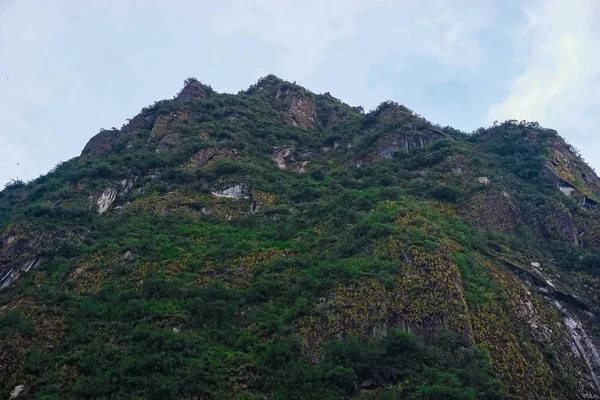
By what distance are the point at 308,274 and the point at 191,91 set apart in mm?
36156

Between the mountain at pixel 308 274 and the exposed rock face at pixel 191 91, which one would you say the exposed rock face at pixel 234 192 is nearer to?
the mountain at pixel 308 274

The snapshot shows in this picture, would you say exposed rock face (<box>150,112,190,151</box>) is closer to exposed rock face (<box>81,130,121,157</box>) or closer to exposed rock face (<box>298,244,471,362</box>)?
exposed rock face (<box>81,130,121,157</box>)

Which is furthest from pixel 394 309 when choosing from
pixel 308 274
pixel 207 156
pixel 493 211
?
pixel 207 156

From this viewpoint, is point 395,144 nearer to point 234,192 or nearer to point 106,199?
point 234,192

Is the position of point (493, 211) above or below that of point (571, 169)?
below

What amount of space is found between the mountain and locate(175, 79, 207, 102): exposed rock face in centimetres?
1189

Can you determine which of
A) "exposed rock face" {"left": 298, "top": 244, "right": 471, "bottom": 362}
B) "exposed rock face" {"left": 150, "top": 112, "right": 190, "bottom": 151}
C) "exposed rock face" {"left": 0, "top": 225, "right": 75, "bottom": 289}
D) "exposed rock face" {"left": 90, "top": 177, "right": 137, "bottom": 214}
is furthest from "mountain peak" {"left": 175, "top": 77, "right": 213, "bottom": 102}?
"exposed rock face" {"left": 298, "top": 244, "right": 471, "bottom": 362}

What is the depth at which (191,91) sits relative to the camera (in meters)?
56.6

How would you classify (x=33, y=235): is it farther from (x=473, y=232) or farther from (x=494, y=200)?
(x=494, y=200)

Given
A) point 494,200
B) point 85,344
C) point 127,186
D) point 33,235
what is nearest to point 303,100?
point 127,186

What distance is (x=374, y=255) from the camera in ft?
84.3

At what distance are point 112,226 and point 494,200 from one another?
75.7 feet

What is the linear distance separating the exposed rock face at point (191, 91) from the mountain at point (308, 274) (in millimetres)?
11894

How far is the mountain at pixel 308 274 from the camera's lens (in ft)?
66.9
